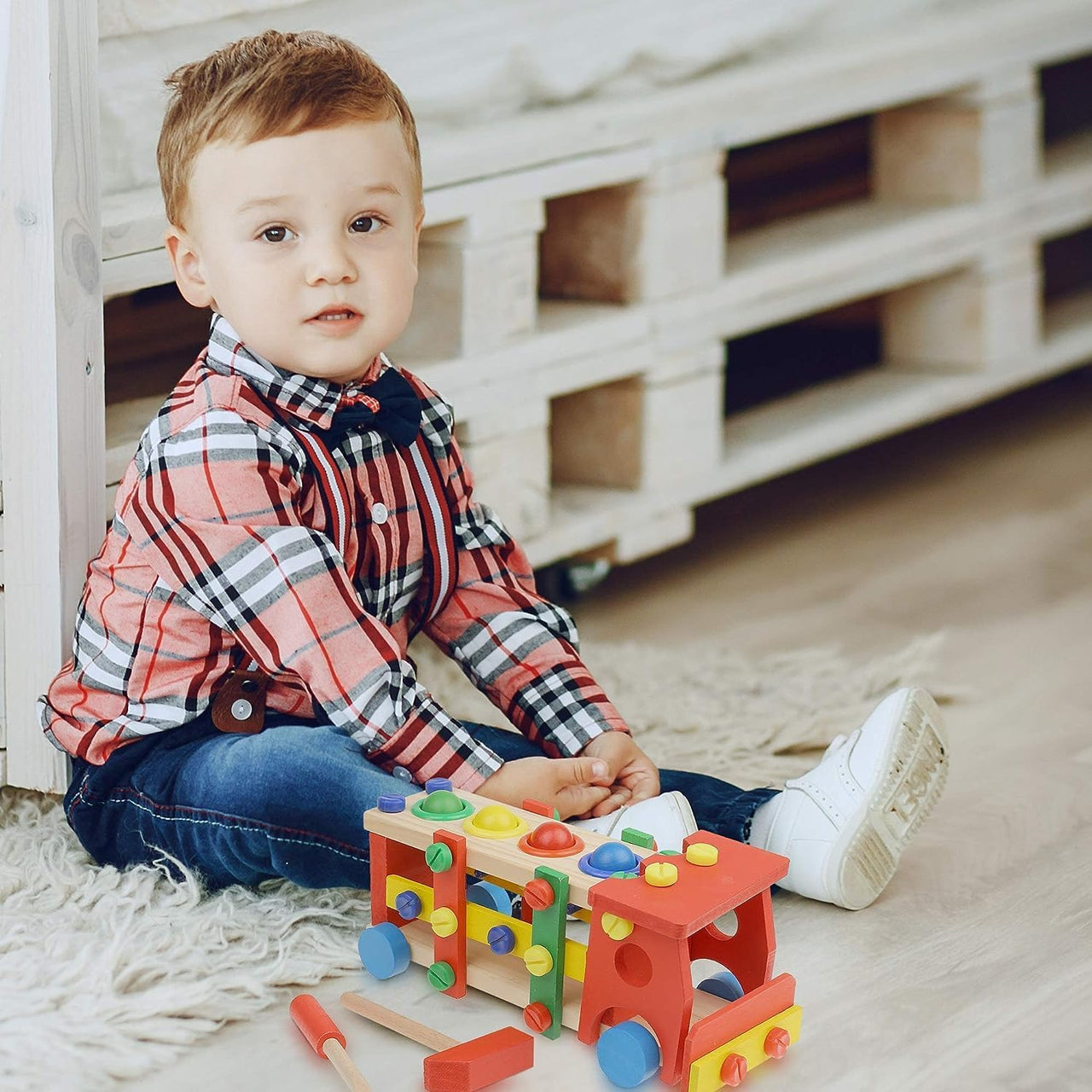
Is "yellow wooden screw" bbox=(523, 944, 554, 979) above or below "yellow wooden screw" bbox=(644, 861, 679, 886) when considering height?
below

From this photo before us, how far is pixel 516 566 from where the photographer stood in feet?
4.05

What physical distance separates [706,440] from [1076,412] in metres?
0.97

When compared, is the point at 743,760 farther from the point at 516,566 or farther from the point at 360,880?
the point at 360,880

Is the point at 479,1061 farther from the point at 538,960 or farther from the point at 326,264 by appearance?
the point at 326,264

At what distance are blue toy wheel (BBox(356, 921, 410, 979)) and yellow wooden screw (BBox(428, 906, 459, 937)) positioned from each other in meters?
0.04

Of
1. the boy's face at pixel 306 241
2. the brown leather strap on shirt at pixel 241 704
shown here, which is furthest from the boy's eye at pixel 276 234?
the brown leather strap on shirt at pixel 241 704

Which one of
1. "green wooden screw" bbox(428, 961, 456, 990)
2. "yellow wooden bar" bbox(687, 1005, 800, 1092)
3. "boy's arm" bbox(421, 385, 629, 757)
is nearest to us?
"yellow wooden bar" bbox(687, 1005, 800, 1092)

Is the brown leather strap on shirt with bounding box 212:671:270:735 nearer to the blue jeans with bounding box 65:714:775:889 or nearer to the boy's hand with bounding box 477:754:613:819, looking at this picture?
the blue jeans with bounding box 65:714:775:889

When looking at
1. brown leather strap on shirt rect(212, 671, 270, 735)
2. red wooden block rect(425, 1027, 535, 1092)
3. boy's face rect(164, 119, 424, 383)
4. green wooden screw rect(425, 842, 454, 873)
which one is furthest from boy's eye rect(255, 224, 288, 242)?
red wooden block rect(425, 1027, 535, 1092)

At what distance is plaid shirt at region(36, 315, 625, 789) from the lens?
3.35ft

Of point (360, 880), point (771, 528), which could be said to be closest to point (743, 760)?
point (360, 880)

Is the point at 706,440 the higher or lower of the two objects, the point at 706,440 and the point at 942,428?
the higher

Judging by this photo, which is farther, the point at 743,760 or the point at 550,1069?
the point at 743,760

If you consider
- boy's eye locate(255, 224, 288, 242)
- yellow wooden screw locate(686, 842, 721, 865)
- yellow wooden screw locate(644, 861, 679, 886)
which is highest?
boy's eye locate(255, 224, 288, 242)
